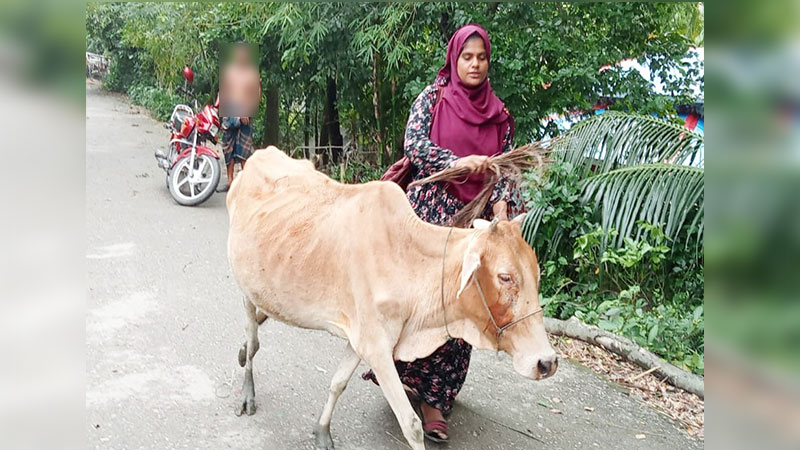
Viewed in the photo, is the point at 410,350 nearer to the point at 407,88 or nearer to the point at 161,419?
the point at 161,419

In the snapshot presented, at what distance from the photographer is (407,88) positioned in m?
5.29

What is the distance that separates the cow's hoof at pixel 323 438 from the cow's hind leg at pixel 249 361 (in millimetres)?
464

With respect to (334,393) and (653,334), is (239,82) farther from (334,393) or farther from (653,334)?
(653,334)

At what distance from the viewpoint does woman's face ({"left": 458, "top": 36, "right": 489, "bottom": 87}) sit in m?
2.71

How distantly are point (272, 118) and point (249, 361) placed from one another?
368 cm

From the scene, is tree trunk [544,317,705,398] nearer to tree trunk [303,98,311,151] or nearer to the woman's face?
the woman's face

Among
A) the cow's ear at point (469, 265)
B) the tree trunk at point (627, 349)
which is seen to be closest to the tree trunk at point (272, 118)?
the tree trunk at point (627, 349)

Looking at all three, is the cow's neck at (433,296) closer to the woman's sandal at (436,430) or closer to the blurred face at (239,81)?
the woman's sandal at (436,430)

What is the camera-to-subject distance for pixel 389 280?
2561 millimetres

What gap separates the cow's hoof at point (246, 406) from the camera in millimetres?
3303

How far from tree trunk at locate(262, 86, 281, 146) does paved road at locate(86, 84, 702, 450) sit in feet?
4.63

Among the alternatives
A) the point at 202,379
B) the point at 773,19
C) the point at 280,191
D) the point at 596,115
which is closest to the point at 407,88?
the point at 596,115

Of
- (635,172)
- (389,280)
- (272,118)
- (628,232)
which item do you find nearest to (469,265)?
(389,280)

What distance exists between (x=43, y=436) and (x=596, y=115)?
4.55 meters
